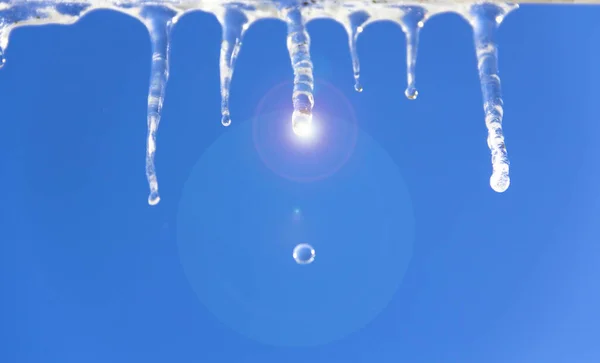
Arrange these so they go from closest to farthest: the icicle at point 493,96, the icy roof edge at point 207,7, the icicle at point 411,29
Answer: the icy roof edge at point 207,7 → the icicle at point 411,29 → the icicle at point 493,96

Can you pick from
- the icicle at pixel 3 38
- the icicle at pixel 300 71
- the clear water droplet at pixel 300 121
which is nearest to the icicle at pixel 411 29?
the icicle at pixel 300 71

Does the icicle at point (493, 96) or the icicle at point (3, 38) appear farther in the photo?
the icicle at point (493, 96)

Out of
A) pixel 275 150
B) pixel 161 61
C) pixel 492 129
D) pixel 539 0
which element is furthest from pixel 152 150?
pixel 275 150

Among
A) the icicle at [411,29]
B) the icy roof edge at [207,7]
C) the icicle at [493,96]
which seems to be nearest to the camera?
the icy roof edge at [207,7]

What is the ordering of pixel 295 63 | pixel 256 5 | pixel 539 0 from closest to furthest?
pixel 539 0 < pixel 256 5 < pixel 295 63

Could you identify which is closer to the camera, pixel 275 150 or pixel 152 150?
pixel 152 150

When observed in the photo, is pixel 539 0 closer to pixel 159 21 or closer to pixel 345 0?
pixel 345 0

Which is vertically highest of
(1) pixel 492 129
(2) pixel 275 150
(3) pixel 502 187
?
(2) pixel 275 150

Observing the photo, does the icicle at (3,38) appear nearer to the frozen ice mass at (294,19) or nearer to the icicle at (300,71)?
the frozen ice mass at (294,19)
